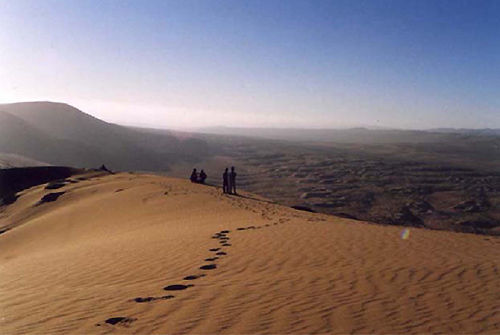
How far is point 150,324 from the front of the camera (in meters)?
4.75

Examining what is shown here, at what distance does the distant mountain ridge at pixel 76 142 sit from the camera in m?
66.3

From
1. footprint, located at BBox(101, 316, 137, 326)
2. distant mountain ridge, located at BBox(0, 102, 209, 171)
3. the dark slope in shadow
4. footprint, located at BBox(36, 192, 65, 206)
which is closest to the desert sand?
footprint, located at BBox(101, 316, 137, 326)

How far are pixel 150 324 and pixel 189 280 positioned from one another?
199 cm

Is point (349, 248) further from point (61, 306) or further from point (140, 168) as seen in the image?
point (140, 168)

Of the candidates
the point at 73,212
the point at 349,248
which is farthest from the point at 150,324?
the point at 73,212

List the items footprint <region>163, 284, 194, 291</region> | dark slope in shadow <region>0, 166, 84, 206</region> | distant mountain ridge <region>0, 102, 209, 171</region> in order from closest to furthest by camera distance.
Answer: footprint <region>163, 284, 194, 291</region>, dark slope in shadow <region>0, 166, 84, 206</region>, distant mountain ridge <region>0, 102, 209, 171</region>

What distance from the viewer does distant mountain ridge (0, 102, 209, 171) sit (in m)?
66.3

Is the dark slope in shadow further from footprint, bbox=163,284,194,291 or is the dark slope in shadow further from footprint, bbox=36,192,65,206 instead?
footprint, bbox=163,284,194,291

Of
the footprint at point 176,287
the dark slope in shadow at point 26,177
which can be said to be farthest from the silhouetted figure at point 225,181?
the footprint at point 176,287

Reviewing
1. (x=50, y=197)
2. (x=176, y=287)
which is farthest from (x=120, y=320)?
(x=50, y=197)

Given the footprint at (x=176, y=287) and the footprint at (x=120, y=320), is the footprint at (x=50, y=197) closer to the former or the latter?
the footprint at (x=176, y=287)

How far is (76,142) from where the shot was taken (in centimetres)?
7344

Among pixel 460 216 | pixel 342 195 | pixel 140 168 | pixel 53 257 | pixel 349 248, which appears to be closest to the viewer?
pixel 349 248

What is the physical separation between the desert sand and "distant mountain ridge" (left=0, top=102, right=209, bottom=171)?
56.7 metres
